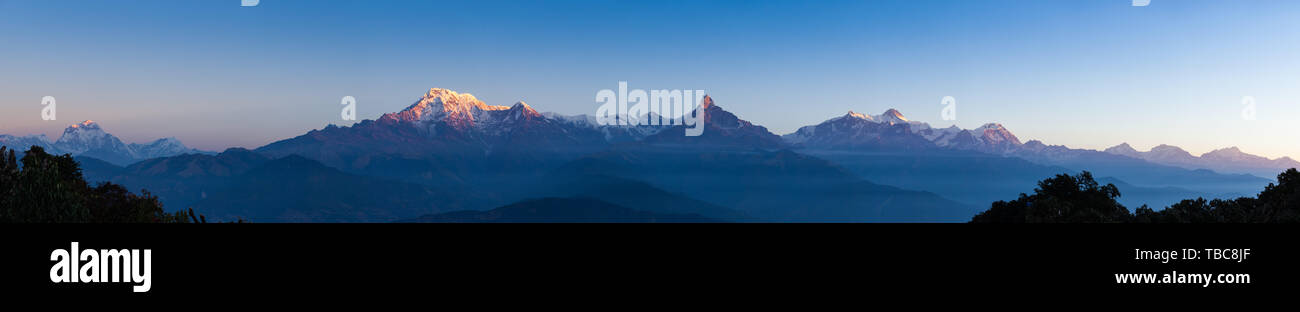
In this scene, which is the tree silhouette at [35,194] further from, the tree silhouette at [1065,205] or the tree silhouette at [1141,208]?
the tree silhouette at [1065,205]

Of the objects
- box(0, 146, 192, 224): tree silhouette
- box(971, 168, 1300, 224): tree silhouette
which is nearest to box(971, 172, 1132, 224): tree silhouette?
box(971, 168, 1300, 224): tree silhouette

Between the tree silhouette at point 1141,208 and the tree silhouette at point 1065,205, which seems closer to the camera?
the tree silhouette at point 1141,208

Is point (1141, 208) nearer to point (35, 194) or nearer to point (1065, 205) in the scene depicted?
point (1065, 205)

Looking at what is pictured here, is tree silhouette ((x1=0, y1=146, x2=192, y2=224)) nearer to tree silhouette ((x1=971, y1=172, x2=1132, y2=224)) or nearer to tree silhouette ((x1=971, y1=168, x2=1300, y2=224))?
tree silhouette ((x1=971, y1=168, x2=1300, y2=224))

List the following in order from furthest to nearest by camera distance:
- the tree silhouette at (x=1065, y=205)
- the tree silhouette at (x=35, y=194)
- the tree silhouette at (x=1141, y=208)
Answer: the tree silhouette at (x=1065, y=205) → the tree silhouette at (x=1141, y=208) → the tree silhouette at (x=35, y=194)

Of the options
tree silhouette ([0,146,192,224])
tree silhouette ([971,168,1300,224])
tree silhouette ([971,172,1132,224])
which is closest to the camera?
tree silhouette ([0,146,192,224])

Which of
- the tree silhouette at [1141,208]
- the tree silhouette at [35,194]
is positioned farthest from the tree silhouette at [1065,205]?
the tree silhouette at [35,194]

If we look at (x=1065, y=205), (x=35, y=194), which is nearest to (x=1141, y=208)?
(x=1065, y=205)
